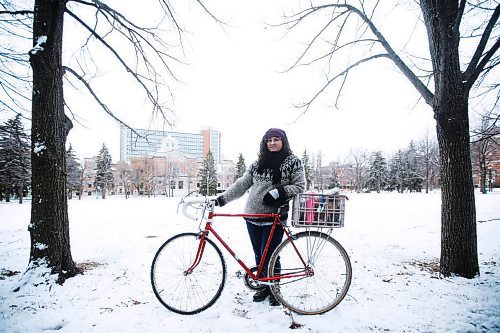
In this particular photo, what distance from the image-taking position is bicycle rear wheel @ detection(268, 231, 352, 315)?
10.1 ft

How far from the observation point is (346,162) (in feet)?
250

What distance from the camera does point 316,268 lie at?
320 centimetres

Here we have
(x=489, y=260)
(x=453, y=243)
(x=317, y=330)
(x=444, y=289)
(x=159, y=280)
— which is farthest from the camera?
(x=489, y=260)

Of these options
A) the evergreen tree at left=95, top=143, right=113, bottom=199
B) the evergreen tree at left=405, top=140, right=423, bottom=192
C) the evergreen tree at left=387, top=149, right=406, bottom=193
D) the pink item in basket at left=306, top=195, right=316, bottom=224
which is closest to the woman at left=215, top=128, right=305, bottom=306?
the pink item in basket at left=306, top=195, right=316, bottom=224

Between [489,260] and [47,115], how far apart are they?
7.66m

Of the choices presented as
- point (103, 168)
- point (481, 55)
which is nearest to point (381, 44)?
point (481, 55)

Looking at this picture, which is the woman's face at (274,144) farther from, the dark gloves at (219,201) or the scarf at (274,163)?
the dark gloves at (219,201)

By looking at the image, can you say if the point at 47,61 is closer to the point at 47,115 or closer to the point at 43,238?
the point at 47,115

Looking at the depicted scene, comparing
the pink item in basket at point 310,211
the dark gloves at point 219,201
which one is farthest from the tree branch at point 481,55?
the dark gloves at point 219,201

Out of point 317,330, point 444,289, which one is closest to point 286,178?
point 317,330

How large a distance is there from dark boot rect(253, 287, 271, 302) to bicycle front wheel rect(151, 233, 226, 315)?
0.47 m

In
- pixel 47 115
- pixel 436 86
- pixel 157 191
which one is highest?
pixel 436 86

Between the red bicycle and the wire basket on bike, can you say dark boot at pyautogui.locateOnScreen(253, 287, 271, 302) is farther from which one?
the wire basket on bike

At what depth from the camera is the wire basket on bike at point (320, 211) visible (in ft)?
9.50
